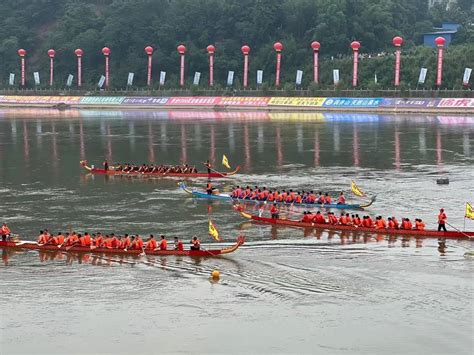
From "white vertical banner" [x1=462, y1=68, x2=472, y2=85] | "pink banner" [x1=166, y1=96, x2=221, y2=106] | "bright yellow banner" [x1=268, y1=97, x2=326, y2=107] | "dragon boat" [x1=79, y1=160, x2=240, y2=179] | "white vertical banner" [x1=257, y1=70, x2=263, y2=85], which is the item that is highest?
"white vertical banner" [x1=257, y1=70, x2=263, y2=85]

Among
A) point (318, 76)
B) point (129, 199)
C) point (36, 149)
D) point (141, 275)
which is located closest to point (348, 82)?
point (318, 76)

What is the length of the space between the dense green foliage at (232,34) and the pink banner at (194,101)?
1122 cm

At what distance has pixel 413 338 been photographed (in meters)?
31.7

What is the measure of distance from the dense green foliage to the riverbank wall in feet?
26.1

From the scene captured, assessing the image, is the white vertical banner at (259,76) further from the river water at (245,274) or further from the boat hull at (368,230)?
the boat hull at (368,230)

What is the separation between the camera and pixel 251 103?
130500mm

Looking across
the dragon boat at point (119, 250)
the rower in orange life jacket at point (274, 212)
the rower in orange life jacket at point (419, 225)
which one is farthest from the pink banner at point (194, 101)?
the dragon boat at point (119, 250)

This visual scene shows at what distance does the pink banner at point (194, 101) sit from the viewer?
13425 cm

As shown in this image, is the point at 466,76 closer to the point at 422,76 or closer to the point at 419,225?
the point at 422,76

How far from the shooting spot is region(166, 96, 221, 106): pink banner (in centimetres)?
13425

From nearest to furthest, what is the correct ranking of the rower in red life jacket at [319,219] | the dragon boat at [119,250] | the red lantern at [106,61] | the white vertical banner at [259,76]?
the dragon boat at [119,250] → the rower in red life jacket at [319,219] → the white vertical banner at [259,76] → the red lantern at [106,61]

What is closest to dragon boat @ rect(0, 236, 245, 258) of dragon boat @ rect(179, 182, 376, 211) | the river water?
the river water

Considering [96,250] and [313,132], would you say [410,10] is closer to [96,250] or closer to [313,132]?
[313,132]

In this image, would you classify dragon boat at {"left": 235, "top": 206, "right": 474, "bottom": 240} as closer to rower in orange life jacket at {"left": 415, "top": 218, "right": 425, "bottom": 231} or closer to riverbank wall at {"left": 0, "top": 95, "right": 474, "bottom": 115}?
rower in orange life jacket at {"left": 415, "top": 218, "right": 425, "bottom": 231}
